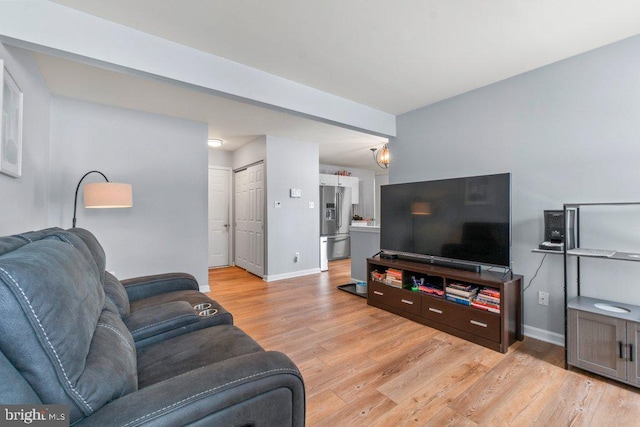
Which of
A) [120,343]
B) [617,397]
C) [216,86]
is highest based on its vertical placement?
[216,86]

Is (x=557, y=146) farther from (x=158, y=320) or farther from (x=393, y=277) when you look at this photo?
(x=158, y=320)

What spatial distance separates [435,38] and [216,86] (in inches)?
69.9

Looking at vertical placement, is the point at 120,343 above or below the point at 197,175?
below

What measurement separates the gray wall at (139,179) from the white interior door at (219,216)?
1727 mm

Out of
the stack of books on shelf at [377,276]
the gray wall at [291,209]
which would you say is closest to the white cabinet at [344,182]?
the gray wall at [291,209]

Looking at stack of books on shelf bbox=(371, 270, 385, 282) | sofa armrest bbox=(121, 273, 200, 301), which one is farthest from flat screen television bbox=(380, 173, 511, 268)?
Result: sofa armrest bbox=(121, 273, 200, 301)

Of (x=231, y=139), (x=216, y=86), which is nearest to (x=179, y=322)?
(x=216, y=86)

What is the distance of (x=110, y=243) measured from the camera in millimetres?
3408

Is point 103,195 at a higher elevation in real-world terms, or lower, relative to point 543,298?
higher

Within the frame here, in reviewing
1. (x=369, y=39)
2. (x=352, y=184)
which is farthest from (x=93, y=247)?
(x=352, y=184)

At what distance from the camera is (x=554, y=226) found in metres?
2.32

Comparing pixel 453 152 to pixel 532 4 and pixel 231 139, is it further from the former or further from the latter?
pixel 231 139

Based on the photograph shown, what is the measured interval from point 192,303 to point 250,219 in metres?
3.42

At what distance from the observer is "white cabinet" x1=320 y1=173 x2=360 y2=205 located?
20.6 ft
